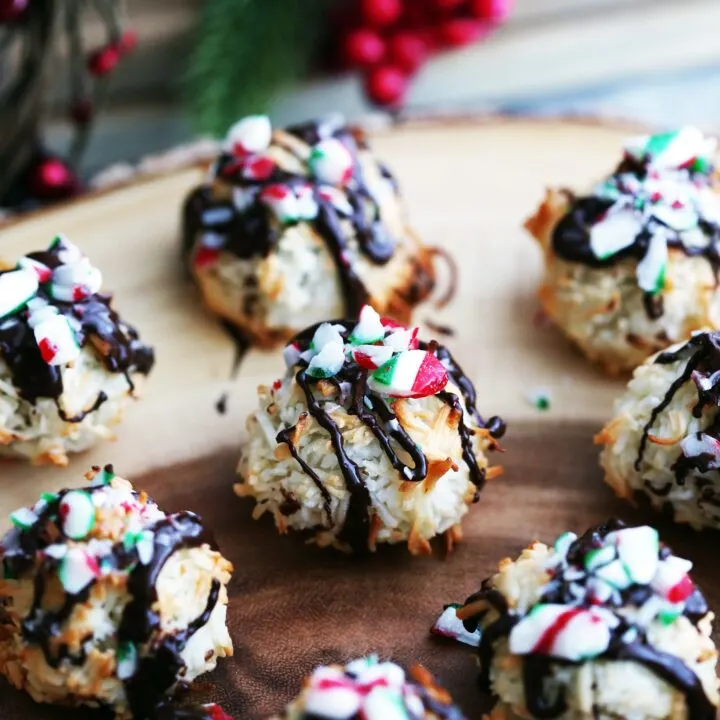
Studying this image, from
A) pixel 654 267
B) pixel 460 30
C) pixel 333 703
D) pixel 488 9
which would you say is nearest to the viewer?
pixel 333 703

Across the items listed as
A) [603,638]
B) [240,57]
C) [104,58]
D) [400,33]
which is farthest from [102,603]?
[400,33]

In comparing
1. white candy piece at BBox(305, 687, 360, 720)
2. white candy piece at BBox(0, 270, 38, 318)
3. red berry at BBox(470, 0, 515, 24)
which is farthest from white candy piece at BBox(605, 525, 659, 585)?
red berry at BBox(470, 0, 515, 24)

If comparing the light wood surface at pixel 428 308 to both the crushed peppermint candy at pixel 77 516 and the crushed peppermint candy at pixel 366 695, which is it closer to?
the crushed peppermint candy at pixel 77 516

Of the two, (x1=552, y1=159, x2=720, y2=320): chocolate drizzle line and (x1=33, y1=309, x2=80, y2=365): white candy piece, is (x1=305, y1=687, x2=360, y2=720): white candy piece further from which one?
(x1=552, y1=159, x2=720, y2=320): chocolate drizzle line

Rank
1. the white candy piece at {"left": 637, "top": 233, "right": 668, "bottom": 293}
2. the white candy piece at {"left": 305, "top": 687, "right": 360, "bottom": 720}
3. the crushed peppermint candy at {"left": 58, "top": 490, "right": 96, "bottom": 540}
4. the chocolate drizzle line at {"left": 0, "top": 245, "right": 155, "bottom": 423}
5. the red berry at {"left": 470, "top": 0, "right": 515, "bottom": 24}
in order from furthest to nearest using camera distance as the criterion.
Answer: the red berry at {"left": 470, "top": 0, "right": 515, "bottom": 24} < the white candy piece at {"left": 637, "top": 233, "right": 668, "bottom": 293} < the chocolate drizzle line at {"left": 0, "top": 245, "right": 155, "bottom": 423} < the crushed peppermint candy at {"left": 58, "top": 490, "right": 96, "bottom": 540} < the white candy piece at {"left": 305, "top": 687, "right": 360, "bottom": 720}

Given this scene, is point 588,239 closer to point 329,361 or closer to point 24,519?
point 329,361

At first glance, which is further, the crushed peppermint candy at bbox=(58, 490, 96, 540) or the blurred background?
the blurred background

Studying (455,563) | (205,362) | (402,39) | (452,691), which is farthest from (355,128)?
(452,691)

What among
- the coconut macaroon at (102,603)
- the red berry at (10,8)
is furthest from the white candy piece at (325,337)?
the red berry at (10,8)
